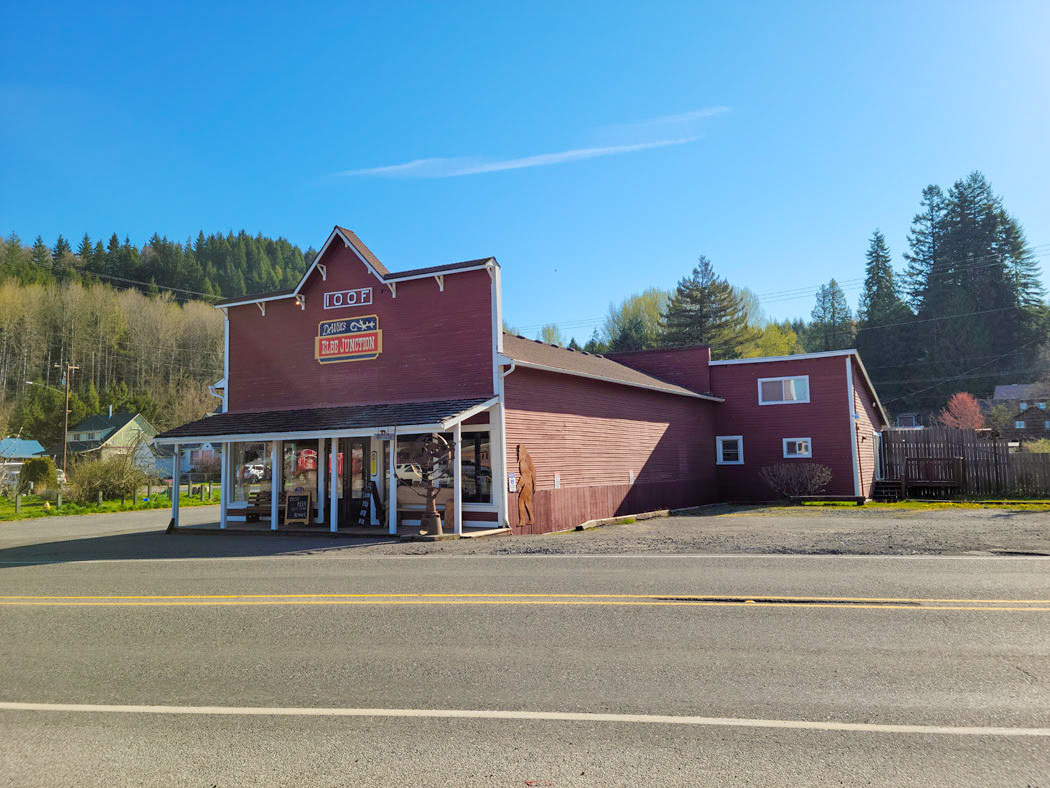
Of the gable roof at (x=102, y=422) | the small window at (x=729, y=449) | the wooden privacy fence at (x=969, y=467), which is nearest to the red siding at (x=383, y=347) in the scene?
the small window at (x=729, y=449)

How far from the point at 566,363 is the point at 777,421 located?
38.3 feet

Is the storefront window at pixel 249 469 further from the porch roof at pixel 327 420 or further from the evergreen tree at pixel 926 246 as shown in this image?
the evergreen tree at pixel 926 246

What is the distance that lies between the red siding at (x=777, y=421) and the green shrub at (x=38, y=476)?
33997mm

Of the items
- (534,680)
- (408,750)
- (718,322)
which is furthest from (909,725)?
(718,322)

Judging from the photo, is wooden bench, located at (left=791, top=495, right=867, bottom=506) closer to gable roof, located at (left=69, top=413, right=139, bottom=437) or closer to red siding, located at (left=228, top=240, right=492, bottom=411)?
red siding, located at (left=228, top=240, right=492, bottom=411)

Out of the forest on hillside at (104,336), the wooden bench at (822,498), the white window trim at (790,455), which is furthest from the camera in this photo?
the forest on hillside at (104,336)

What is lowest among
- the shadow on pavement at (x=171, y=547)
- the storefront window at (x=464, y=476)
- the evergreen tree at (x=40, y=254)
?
the shadow on pavement at (x=171, y=547)

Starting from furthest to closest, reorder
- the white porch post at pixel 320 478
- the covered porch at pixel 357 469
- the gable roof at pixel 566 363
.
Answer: the white porch post at pixel 320 478
the gable roof at pixel 566 363
the covered porch at pixel 357 469

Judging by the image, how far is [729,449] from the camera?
3097cm

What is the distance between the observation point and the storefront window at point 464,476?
61.6 ft

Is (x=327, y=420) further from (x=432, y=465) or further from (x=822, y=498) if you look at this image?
(x=822, y=498)

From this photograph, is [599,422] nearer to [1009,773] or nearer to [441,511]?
[441,511]

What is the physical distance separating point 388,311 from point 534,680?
53.4ft

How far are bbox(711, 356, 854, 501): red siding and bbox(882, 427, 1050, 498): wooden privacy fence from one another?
320 cm
